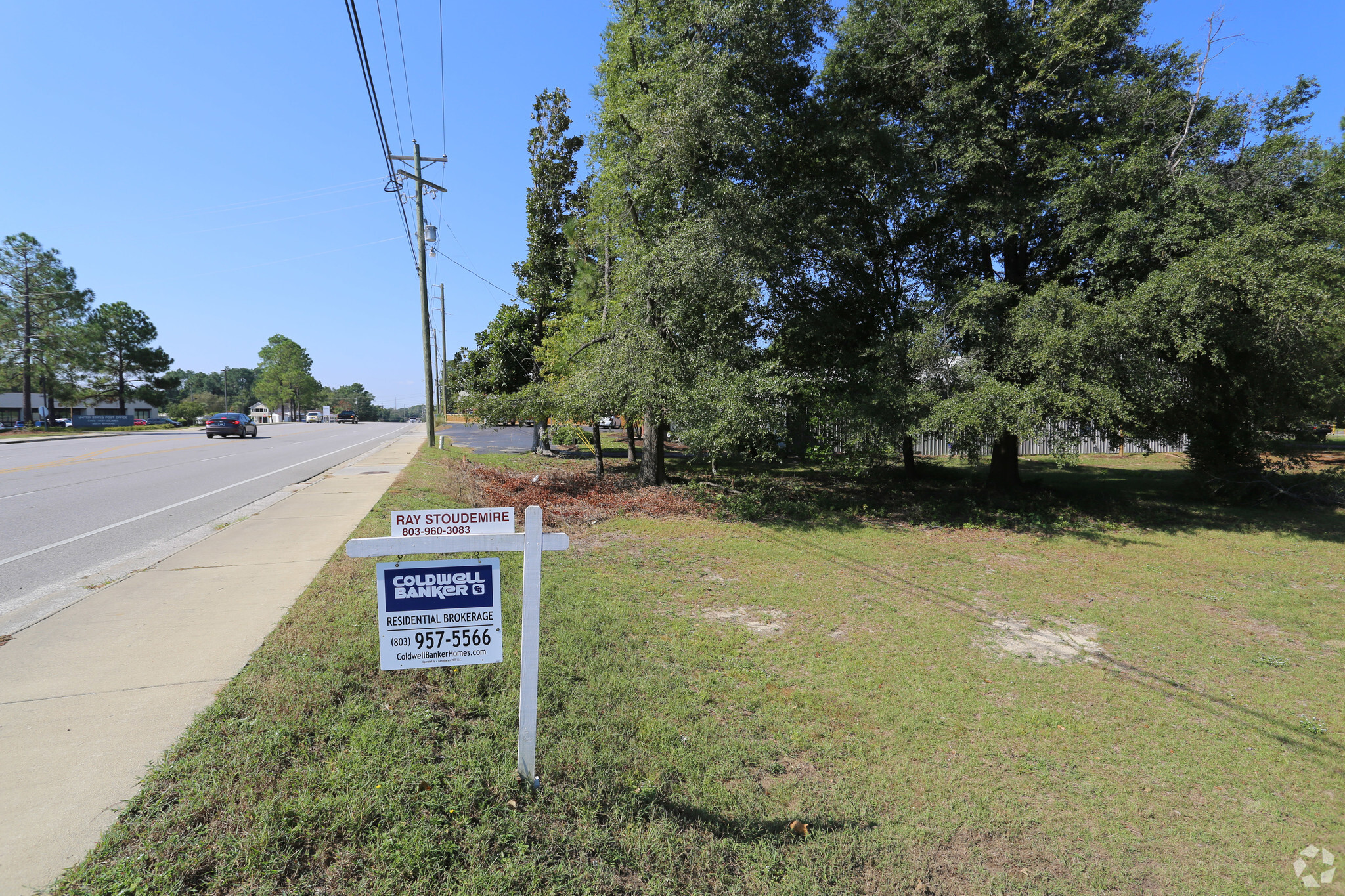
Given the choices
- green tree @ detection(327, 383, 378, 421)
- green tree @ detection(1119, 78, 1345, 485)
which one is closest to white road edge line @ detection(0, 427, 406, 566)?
green tree @ detection(1119, 78, 1345, 485)

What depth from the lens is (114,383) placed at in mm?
63000

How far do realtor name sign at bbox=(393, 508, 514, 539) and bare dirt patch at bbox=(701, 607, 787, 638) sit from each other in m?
3.85

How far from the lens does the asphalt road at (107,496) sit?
6.98 m

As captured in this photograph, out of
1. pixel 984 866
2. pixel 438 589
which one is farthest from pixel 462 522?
pixel 984 866

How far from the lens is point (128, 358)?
63.9 meters

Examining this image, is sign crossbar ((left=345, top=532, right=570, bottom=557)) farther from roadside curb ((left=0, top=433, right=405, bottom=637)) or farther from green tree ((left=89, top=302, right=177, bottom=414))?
green tree ((left=89, top=302, right=177, bottom=414))

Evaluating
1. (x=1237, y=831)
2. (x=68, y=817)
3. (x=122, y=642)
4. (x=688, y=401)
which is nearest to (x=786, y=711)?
(x=1237, y=831)

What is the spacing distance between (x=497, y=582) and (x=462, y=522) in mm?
459

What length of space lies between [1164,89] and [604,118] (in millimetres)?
12456

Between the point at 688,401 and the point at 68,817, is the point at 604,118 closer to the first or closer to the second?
the point at 688,401

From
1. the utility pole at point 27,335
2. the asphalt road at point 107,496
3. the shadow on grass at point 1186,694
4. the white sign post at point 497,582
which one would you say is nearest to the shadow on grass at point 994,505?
the shadow on grass at point 1186,694

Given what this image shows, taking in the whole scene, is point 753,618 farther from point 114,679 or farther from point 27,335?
point 27,335

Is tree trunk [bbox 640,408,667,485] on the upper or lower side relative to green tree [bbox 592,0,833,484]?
lower

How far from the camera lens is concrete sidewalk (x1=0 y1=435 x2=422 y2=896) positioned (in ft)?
9.09
